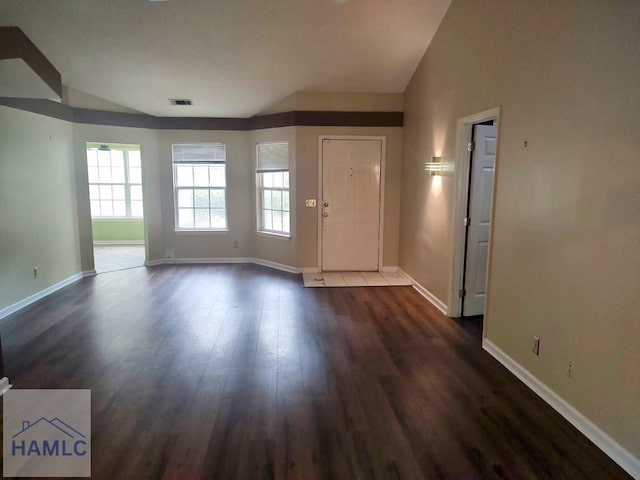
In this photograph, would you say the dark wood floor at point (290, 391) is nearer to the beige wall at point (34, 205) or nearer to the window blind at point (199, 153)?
the beige wall at point (34, 205)

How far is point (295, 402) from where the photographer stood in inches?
106

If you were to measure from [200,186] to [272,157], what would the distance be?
1447mm

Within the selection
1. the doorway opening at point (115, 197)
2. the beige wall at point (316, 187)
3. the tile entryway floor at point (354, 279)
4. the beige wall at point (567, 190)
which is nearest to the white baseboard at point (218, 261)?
the beige wall at point (316, 187)

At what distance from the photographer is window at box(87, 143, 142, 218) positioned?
29.7 feet

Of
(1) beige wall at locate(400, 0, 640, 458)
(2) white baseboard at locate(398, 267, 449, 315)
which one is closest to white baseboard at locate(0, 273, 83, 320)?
(2) white baseboard at locate(398, 267, 449, 315)

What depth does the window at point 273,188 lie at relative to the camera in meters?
6.34

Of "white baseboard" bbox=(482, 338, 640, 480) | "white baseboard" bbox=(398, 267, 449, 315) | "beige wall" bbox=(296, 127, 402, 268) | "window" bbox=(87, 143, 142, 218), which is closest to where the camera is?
"white baseboard" bbox=(482, 338, 640, 480)

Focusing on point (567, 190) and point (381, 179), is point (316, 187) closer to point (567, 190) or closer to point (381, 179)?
point (381, 179)

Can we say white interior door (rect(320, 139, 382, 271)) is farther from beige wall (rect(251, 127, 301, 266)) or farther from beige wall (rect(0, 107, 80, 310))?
beige wall (rect(0, 107, 80, 310))

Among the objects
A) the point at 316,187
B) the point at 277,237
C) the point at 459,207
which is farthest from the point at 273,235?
the point at 459,207

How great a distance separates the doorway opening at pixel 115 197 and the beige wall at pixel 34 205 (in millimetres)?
3341

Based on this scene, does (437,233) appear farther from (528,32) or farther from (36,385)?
(36,385)

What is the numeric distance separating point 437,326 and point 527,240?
148 cm

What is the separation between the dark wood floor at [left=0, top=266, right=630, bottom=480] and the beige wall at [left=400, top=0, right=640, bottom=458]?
375mm
